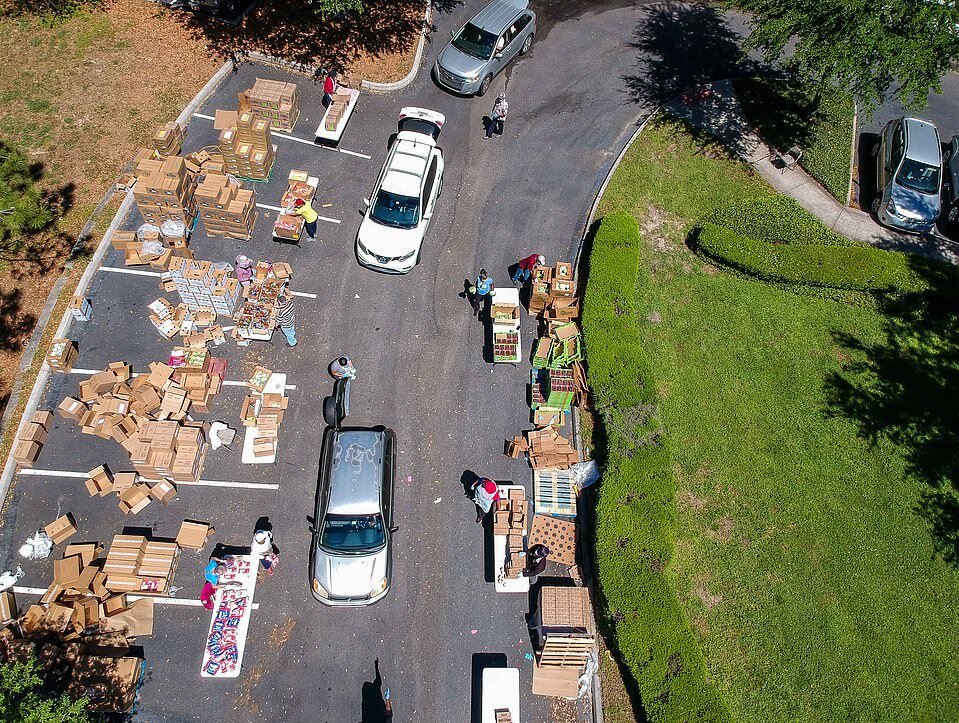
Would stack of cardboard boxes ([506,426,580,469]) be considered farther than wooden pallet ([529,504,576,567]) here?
Yes

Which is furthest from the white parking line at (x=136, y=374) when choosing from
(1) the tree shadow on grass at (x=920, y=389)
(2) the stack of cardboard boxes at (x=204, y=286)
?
(1) the tree shadow on grass at (x=920, y=389)

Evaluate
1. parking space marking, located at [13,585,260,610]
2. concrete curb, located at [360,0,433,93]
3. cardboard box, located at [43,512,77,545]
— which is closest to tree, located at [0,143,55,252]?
cardboard box, located at [43,512,77,545]

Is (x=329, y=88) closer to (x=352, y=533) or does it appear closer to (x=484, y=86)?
(x=484, y=86)

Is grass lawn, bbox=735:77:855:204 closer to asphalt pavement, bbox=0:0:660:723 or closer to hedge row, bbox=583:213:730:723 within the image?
asphalt pavement, bbox=0:0:660:723

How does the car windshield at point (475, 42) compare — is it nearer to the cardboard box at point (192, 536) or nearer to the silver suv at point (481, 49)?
the silver suv at point (481, 49)

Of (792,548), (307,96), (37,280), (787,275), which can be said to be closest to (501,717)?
(792,548)

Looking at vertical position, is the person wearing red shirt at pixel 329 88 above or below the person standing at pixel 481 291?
above
